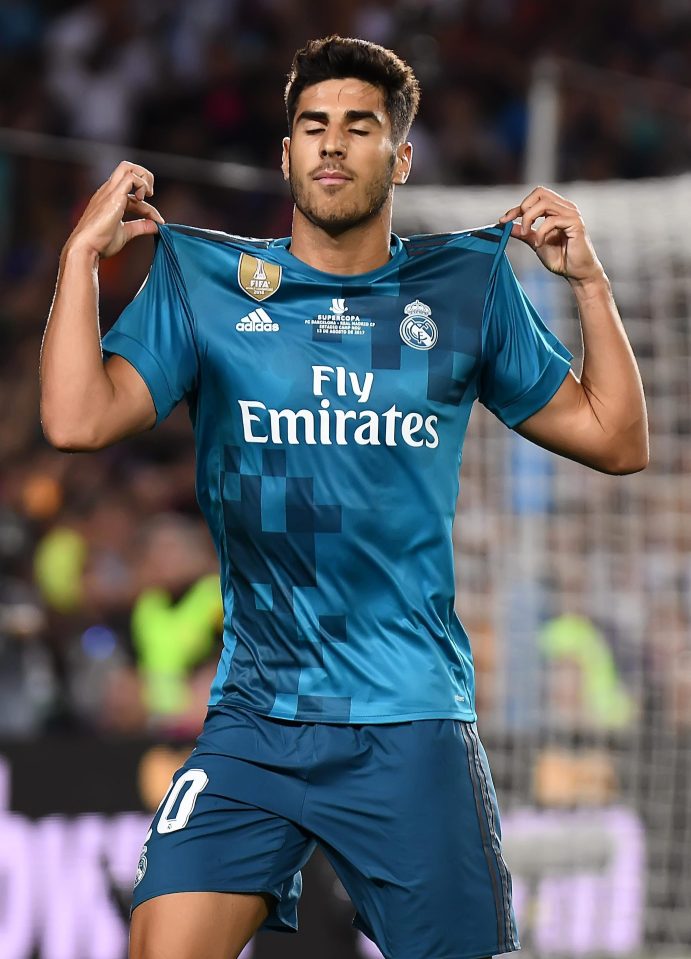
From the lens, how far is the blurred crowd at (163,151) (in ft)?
19.8

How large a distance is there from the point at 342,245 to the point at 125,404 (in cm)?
55

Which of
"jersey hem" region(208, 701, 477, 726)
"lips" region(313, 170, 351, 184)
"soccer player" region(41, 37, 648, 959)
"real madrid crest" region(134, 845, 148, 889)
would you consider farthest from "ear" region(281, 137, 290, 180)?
"real madrid crest" region(134, 845, 148, 889)

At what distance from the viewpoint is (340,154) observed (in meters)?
2.85

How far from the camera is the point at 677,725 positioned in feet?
20.2

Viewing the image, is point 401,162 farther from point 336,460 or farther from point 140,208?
point 336,460

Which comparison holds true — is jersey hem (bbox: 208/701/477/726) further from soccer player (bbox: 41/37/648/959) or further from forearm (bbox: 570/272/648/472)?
forearm (bbox: 570/272/648/472)

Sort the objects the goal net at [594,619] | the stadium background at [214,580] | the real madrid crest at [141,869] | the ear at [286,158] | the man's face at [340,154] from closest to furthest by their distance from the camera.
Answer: the real madrid crest at [141,869] → the man's face at [340,154] → the ear at [286,158] → the stadium background at [214,580] → the goal net at [594,619]

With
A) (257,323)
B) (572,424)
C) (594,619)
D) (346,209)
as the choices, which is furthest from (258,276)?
(594,619)

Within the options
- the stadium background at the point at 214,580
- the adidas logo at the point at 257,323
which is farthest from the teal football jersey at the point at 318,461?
the stadium background at the point at 214,580

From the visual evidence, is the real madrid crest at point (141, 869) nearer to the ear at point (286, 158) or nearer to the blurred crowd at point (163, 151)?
the ear at point (286, 158)

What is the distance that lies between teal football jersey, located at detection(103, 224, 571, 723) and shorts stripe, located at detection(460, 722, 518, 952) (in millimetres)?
75

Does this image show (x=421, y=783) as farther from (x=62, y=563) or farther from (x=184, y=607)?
(x=62, y=563)

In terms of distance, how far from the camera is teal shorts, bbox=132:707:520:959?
105 inches

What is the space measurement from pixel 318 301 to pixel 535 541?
334cm
